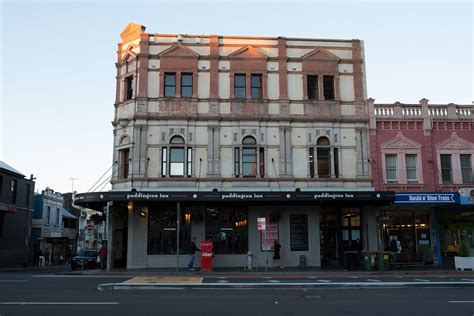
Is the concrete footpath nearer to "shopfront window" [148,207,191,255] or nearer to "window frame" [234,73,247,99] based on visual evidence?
"shopfront window" [148,207,191,255]

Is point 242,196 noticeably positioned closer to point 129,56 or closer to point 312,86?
point 312,86

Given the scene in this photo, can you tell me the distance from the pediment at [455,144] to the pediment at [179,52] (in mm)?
15588

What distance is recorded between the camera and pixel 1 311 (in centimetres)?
1051

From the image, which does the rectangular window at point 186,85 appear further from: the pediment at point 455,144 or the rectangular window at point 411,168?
the pediment at point 455,144

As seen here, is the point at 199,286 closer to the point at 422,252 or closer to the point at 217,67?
the point at 217,67

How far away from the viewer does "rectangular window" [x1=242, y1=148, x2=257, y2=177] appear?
27391mm

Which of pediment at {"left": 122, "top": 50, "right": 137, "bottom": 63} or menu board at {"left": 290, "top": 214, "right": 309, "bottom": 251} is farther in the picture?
pediment at {"left": 122, "top": 50, "right": 137, "bottom": 63}

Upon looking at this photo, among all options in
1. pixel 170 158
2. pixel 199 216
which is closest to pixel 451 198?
pixel 199 216

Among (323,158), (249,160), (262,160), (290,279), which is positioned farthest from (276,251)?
(323,158)

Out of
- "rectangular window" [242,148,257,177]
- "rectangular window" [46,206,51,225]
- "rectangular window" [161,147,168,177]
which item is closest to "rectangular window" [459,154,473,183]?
"rectangular window" [242,148,257,177]

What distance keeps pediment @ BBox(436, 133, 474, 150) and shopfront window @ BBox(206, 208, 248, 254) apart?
12551 mm

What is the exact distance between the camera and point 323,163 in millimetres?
27984

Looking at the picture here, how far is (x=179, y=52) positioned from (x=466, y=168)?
18476 millimetres

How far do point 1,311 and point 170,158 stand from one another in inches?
671
